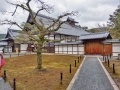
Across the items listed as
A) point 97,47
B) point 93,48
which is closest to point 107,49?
point 97,47

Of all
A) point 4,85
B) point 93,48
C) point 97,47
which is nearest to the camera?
point 4,85

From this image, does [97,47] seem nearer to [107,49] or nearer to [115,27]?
[107,49]

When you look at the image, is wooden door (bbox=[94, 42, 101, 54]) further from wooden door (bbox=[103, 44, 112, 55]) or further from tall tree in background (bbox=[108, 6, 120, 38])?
tall tree in background (bbox=[108, 6, 120, 38])

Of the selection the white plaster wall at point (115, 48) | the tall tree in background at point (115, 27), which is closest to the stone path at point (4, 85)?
the tall tree in background at point (115, 27)

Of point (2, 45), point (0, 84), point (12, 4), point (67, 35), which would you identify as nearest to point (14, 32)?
point (2, 45)

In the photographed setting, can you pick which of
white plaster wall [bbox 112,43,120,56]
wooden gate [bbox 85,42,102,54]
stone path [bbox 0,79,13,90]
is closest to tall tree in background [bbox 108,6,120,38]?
white plaster wall [bbox 112,43,120,56]

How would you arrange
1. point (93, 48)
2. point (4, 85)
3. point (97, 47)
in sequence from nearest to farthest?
A: point (4, 85)
point (97, 47)
point (93, 48)

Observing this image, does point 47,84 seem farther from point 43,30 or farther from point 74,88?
point 43,30

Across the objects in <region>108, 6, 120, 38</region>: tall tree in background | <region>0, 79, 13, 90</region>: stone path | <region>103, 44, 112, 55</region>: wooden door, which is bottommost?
<region>0, 79, 13, 90</region>: stone path

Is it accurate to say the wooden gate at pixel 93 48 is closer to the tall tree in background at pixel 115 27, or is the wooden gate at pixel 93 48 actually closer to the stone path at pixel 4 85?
the tall tree in background at pixel 115 27

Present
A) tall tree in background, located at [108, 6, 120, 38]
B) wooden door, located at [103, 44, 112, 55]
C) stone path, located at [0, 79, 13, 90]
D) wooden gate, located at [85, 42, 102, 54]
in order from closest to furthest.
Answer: stone path, located at [0, 79, 13, 90]
tall tree in background, located at [108, 6, 120, 38]
wooden door, located at [103, 44, 112, 55]
wooden gate, located at [85, 42, 102, 54]

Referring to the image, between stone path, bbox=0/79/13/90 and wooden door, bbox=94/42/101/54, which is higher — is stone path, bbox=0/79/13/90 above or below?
below

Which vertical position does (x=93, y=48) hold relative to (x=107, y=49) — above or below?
above

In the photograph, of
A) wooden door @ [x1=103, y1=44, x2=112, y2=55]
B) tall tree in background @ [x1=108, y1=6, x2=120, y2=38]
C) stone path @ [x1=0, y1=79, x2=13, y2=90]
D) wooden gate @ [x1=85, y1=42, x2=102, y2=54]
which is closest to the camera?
A: stone path @ [x1=0, y1=79, x2=13, y2=90]
